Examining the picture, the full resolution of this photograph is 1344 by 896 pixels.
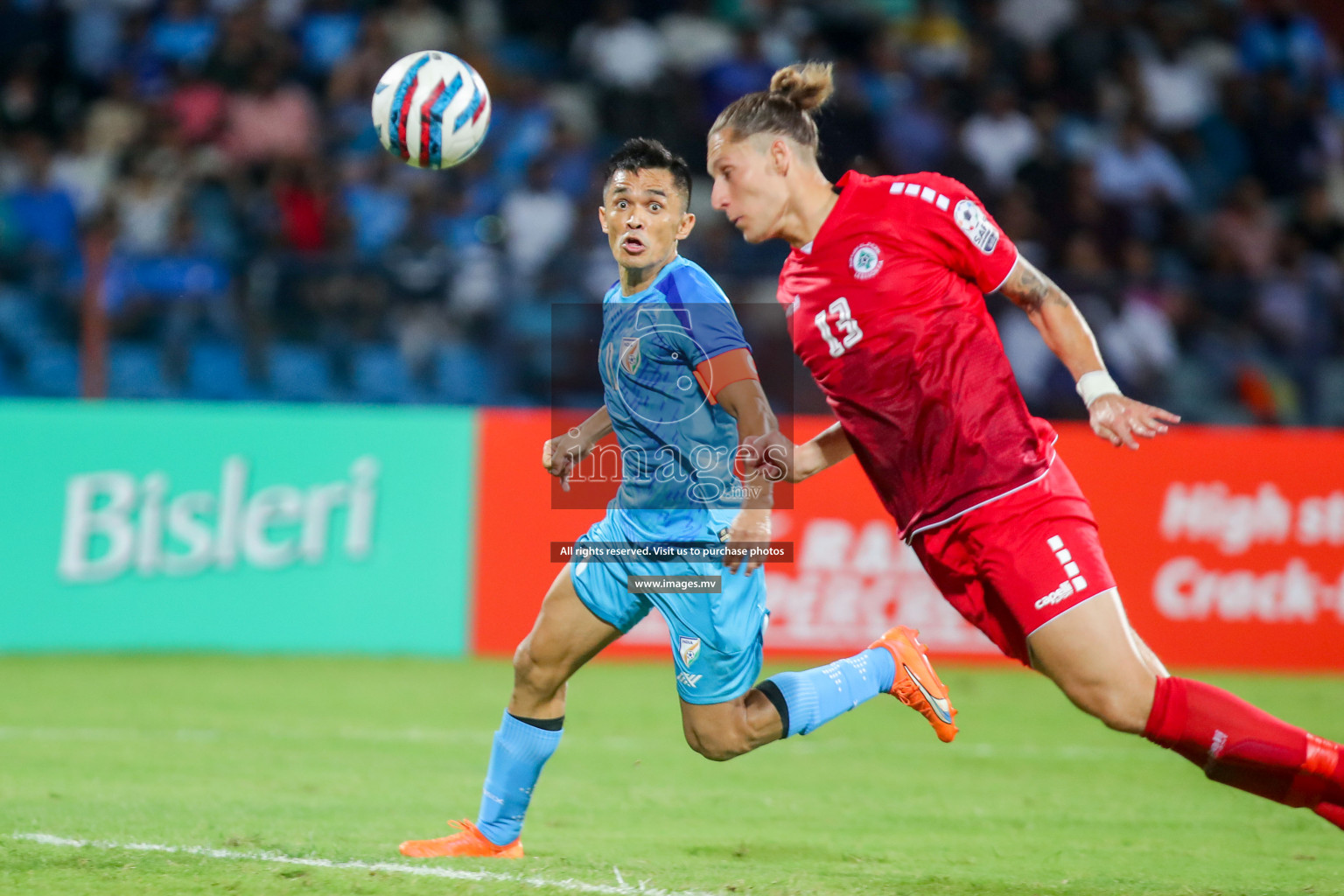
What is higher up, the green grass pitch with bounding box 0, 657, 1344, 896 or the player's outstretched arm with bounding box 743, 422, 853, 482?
the player's outstretched arm with bounding box 743, 422, 853, 482

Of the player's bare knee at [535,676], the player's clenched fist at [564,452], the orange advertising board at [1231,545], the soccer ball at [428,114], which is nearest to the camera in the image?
the player's bare knee at [535,676]

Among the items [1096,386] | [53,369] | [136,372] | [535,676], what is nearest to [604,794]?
[535,676]

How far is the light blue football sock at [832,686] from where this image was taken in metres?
5.33

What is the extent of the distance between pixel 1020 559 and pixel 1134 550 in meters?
7.29

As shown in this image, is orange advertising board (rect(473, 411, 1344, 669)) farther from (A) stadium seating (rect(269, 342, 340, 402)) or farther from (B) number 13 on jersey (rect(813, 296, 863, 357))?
(B) number 13 on jersey (rect(813, 296, 863, 357))

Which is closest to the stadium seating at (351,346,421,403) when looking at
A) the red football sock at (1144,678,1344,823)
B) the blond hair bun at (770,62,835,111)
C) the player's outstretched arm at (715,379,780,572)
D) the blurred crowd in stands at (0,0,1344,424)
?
the blurred crowd in stands at (0,0,1344,424)

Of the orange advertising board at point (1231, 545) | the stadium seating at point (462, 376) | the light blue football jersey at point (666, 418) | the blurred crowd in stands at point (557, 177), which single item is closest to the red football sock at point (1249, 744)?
the light blue football jersey at point (666, 418)

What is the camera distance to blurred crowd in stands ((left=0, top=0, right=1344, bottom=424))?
11.6 meters

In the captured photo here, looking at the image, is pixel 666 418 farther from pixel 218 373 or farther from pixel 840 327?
pixel 218 373

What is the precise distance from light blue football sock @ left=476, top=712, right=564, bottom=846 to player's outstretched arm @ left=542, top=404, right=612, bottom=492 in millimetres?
891

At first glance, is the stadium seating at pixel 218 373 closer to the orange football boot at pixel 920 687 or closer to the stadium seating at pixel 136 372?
the stadium seating at pixel 136 372

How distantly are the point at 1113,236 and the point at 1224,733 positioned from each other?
10.6 m

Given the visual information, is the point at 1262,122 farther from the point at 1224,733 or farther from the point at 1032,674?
the point at 1224,733

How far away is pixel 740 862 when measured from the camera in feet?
17.5
